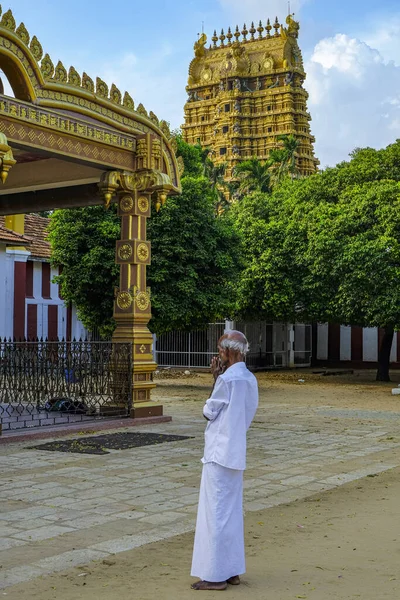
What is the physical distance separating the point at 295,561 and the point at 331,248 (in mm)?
17814

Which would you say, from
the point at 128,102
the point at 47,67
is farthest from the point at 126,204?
the point at 47,67

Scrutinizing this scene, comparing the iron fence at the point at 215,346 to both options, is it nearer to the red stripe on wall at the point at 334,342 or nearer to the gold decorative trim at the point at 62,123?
the red stripe on wall at the point at 334,342

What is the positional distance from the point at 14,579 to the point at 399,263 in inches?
735

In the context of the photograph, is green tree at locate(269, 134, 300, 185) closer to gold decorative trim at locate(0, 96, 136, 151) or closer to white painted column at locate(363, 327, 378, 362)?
white painted column at locate(363, 327, 378, 362)

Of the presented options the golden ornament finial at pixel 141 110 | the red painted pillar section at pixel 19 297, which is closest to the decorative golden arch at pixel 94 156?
the golden ornament finial at pixel 141 110

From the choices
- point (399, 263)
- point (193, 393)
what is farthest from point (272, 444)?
point (399, 263)

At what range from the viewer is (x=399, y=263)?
72.4ft

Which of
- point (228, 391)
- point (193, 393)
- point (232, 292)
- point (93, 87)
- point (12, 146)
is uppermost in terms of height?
point (93, 87)

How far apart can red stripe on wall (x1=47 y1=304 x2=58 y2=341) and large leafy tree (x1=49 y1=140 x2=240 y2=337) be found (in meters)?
7.60

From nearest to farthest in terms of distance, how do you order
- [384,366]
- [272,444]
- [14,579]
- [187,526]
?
[14,579], [187,526], [272,444], [384,366]

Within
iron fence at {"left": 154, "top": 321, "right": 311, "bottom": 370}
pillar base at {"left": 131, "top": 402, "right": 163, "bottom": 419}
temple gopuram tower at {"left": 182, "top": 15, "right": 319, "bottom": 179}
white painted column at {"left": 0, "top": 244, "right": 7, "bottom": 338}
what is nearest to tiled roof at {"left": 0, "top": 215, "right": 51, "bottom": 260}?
white painted column at {"left": 0, "top": 244, "right": 7, "bottom": 338}

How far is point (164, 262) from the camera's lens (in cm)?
2053

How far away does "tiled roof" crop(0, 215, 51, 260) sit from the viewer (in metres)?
24.3

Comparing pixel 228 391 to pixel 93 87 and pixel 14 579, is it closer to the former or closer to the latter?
pixel 14 579
